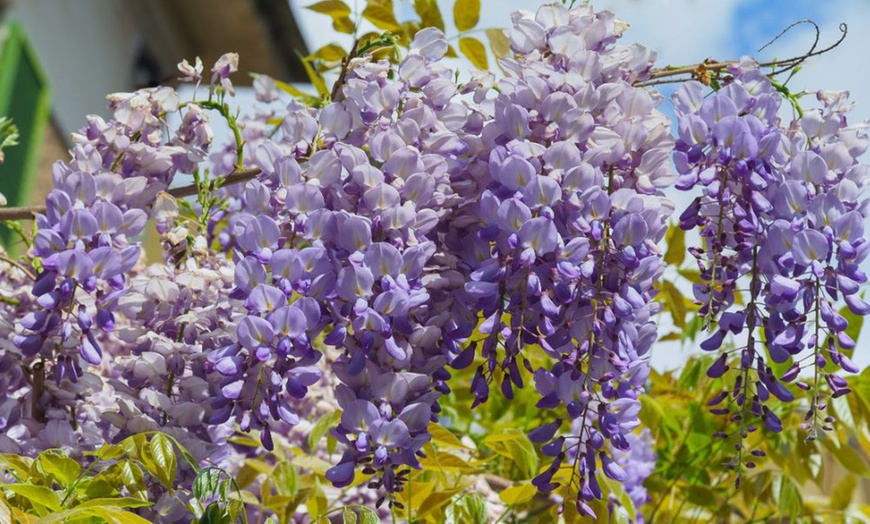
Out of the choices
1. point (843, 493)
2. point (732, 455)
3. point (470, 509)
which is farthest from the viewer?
Result: point (843, 493)

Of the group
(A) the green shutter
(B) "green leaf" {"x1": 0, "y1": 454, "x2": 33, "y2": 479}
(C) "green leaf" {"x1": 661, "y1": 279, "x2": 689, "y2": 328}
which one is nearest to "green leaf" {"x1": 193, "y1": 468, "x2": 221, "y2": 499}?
(B) "green leaf" {"x1": 0, "y1": 454, "x2": 33, "y2": 479}

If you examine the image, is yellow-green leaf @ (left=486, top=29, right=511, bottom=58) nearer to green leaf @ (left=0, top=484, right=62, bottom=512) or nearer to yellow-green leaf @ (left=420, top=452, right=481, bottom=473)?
yellow-green leaf @ (left=420, top=452, right=481, bottom=473)

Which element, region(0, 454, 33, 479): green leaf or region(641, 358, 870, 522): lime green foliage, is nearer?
region(0, 454, 33, 479): green leaf

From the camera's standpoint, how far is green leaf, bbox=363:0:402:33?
1.43 meters

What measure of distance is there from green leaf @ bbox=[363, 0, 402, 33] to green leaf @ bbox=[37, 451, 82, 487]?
75 centimetres

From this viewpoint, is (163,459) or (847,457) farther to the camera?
(847,457)

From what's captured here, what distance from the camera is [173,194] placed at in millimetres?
1126

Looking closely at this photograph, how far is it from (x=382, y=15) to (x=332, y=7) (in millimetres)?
67

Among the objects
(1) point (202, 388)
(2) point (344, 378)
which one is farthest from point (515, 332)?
(1) point (202, 388)

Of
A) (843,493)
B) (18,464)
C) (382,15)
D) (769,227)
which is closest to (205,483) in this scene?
(18,464)

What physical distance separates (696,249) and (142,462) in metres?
0.51

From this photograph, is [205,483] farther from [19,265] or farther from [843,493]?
[843,493]

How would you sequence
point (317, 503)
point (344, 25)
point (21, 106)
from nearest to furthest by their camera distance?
point (317, 503) < point (344, 25) < point (21, 106)

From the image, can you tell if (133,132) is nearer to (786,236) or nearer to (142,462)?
(142,462)
